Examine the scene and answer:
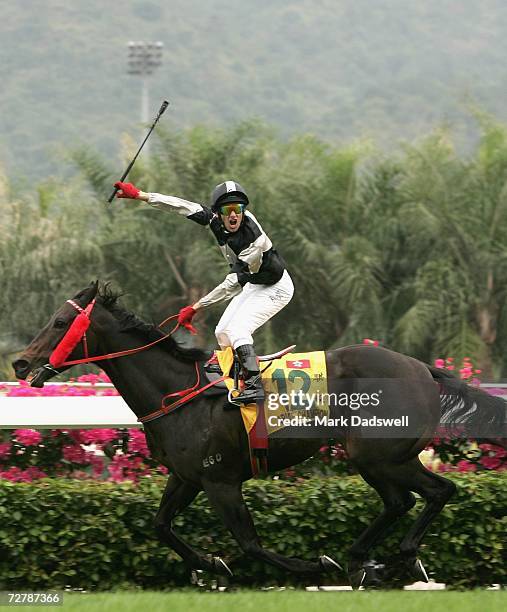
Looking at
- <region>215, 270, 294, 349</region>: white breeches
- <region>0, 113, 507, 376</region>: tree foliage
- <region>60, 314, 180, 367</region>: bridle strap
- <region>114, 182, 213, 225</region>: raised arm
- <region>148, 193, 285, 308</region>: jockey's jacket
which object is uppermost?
<region>114, 182, 213, 225</region>: raised arm

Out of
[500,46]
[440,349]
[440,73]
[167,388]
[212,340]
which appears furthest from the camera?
[500,46]

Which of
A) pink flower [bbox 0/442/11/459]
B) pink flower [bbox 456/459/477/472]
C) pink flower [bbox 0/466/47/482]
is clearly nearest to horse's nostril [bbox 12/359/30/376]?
pink flower [bbox 0/466/47/482]

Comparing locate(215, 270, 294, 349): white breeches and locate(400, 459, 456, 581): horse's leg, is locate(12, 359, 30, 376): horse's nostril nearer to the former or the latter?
locate(215, 270, 294, 349): white breeches

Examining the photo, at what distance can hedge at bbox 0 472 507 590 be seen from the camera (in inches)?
243

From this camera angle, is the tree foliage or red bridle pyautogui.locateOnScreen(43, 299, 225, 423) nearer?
red bridle pyautogui.locateOnScreen(43, 299, 225, 423)

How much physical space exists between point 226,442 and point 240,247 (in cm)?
107

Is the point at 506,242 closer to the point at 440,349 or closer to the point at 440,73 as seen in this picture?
the point at 440,349

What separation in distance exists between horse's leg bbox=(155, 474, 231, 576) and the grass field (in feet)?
2.36

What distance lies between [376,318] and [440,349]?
1.21m

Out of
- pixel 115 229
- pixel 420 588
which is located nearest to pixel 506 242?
pixel 115 229

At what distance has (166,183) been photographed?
64.7ft

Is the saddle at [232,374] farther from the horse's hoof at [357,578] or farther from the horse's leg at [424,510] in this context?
the horse's hoof at [357,578]

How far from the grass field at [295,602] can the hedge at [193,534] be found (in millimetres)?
911

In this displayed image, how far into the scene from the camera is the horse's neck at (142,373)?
20.1 feet
